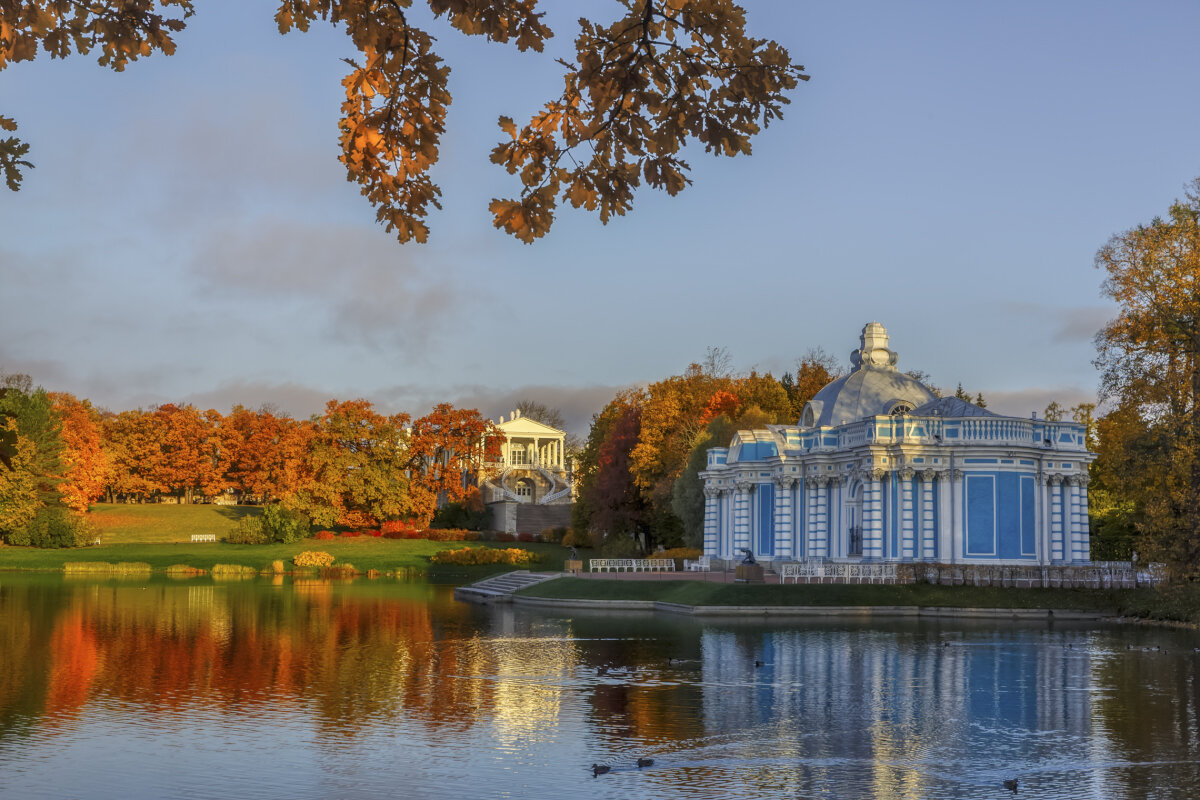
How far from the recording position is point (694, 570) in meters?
59.3

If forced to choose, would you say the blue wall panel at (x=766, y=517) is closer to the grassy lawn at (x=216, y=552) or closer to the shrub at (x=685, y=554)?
the shrub at (x=685, y=554)

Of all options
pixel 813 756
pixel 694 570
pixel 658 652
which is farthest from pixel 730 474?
pixel 813 756

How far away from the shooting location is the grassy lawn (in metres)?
72.5

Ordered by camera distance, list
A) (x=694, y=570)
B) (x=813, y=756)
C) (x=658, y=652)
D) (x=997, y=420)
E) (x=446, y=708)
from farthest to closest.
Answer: (x=694, y=570) < (x=997, y=420) < (x=658, y=652) < (x=446, y=708) < (x=813, y=756)

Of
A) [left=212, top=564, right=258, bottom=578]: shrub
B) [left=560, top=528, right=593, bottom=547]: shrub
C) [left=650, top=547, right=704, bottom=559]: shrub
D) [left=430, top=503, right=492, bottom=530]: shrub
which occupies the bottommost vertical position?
[left=212, top=564, right=258, bottom=578]: shrub

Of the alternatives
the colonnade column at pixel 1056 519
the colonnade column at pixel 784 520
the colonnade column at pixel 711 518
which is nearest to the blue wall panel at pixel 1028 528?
the colonnade column at pixel 1056 519

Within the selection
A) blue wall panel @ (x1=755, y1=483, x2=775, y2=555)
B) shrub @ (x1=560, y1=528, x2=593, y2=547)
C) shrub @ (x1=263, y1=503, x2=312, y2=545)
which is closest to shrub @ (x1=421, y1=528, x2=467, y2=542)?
shrub @ (x1=560, y1=528, x2=593, y2=547)

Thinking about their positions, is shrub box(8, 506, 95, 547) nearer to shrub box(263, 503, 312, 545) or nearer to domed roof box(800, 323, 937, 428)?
shrub box(263, 503, 312, 545)

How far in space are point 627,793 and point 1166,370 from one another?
34907 mm

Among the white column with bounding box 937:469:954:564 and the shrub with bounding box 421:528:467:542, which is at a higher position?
the white column with bounding box 937:469:954:564

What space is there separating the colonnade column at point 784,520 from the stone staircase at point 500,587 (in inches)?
400

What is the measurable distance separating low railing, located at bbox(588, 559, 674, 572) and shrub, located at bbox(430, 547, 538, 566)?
55.3ft

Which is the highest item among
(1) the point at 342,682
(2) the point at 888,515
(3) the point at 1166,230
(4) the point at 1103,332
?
(3) the point at 1166,230

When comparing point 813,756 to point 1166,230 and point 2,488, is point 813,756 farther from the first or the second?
point 2,488
